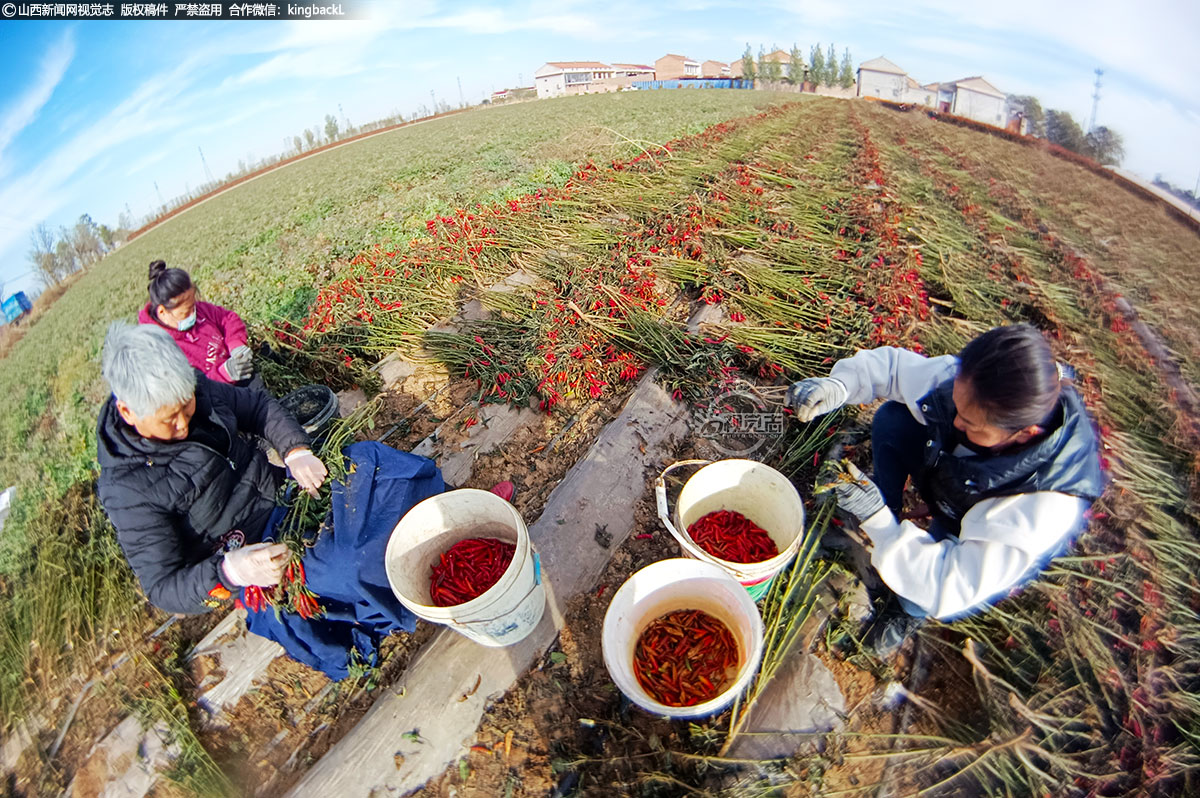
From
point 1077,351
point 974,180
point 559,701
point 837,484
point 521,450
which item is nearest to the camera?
point 837,484

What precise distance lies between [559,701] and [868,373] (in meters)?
2.30

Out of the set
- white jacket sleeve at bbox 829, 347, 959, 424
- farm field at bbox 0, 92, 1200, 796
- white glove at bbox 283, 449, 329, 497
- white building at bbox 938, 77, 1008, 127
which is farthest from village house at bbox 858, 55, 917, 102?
white glove at bbox 283, 449, 329, 497

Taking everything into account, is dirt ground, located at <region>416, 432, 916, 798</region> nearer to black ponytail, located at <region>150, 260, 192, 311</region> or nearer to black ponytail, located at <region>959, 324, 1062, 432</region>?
black ponytail, located at <region>959, 324, 1062, 432</region>

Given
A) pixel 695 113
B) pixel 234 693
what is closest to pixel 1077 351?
pixel 234 693

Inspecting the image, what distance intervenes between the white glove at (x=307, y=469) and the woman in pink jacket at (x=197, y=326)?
4.82 ft

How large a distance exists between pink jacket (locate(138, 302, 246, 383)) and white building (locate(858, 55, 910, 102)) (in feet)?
138

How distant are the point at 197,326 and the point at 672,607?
147 inches

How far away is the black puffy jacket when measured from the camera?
1.93 meters

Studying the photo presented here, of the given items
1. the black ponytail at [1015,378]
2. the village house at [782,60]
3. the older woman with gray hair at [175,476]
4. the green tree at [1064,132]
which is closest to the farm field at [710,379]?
the older woman with gray hair at [175,476]

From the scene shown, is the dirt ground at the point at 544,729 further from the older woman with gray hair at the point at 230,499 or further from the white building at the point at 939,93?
the white building at the point at 939,93

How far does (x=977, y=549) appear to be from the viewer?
1.76 meters

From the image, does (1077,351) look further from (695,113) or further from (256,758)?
(695,113)

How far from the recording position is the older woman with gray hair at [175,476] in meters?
1.82

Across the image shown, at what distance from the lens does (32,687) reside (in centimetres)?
267
